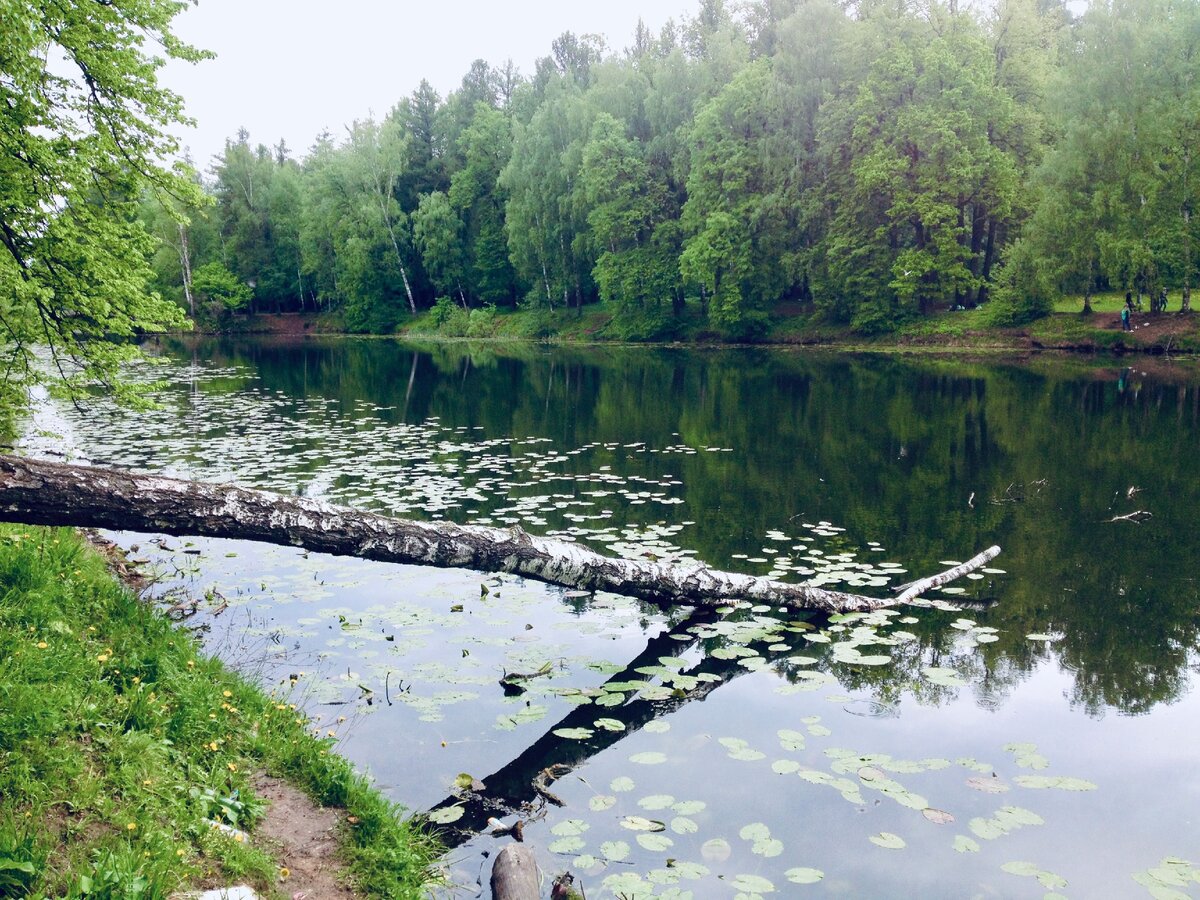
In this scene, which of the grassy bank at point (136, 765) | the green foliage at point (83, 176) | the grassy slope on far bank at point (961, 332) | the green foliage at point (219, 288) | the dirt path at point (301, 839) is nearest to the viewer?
the grassy bank at point (136, 765)

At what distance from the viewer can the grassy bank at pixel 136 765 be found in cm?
362

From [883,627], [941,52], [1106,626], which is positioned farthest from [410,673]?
[941,52]

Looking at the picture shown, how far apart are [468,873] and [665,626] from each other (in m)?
4.02

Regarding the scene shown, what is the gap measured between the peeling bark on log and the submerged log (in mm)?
2684

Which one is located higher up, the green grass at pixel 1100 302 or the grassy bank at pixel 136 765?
the green grass at pixel 1100 302

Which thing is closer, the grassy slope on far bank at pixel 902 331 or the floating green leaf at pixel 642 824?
the floating green leaf at pixel 642 824

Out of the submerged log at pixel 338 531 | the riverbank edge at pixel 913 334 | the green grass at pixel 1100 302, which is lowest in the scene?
the submerged log at pixel 338 531

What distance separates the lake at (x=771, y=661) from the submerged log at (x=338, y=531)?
17.1 inches

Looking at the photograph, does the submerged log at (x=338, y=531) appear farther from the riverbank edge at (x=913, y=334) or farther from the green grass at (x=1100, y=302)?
the green grass at (x=1100, y=302)

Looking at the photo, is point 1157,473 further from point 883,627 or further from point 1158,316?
point 1158,316

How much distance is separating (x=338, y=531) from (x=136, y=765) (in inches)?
89.7

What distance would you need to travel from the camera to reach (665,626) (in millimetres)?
8438

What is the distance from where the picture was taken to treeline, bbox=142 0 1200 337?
3719cm

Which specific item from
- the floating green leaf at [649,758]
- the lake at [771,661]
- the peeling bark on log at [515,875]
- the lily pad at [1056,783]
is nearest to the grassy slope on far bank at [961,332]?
the lake at [771,661]
